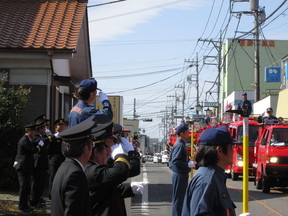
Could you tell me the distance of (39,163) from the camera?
12641 mm

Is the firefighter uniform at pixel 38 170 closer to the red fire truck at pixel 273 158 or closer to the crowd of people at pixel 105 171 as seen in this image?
the crowd of people at pixel 105 171

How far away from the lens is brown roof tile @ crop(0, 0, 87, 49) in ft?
A: 52.5

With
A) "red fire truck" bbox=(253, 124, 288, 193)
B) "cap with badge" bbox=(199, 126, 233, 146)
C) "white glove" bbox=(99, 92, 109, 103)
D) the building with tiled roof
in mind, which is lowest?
"red fire truck" bbox=(253, 124, 288, 193)

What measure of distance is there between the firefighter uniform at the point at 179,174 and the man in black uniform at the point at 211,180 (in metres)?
5.86

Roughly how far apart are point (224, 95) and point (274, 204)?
58.8 meters

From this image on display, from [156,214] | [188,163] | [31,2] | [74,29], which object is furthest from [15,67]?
[188,163]

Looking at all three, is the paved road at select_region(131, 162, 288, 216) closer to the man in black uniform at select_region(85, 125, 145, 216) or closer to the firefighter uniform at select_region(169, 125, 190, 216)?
the firefighter uniform at select_region(169, 125, 190, 216)

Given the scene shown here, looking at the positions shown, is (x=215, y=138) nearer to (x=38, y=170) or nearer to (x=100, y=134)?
(x=100, y=134)

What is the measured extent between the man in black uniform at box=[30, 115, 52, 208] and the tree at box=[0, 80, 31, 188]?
163 cm

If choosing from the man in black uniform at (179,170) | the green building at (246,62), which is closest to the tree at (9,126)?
the man in black uniform at (179,170)

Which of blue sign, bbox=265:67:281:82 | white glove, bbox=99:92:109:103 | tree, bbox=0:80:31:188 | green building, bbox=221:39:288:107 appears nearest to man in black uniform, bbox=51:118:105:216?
white glove, bbox=99:92:109:103

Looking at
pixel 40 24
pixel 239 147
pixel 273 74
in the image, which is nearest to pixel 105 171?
pixel 40 24

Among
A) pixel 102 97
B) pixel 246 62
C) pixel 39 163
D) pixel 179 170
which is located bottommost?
pixel 39 163

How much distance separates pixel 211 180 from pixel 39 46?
40.2 ft
